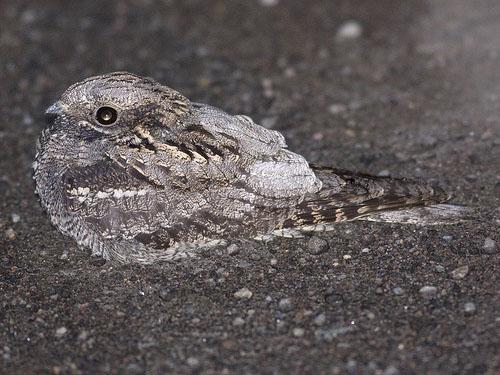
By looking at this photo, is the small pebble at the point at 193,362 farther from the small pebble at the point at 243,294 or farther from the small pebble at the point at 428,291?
the small pebble at the point at 428,291

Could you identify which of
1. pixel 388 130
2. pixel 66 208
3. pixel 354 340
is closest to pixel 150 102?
pixel 66 208

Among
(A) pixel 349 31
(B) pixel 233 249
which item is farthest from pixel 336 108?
(B) pixel 233 249

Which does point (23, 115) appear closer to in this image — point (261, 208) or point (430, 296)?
point (261, 208)

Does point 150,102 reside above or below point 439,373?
above

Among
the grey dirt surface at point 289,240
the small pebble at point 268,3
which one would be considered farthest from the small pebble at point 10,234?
the small pebble at point 268,3

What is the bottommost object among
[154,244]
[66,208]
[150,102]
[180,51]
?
[154,244]

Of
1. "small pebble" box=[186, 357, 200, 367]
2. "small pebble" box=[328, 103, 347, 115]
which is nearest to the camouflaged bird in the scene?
"small pebble" box=[186, 357, 200, 367]
